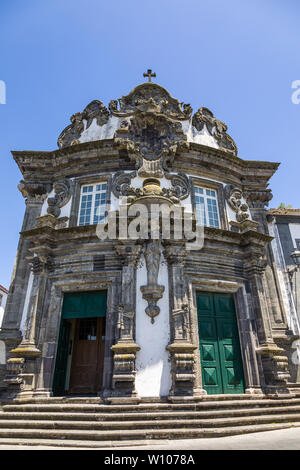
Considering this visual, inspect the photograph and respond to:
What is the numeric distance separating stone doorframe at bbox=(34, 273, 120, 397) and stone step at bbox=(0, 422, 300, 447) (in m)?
1.51

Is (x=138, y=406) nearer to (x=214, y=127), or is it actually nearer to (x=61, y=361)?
(x=61, y=361)

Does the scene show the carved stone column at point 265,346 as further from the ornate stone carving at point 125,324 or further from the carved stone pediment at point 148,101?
the carved stone pediment at point 148,101

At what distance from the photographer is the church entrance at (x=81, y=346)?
8.90 m

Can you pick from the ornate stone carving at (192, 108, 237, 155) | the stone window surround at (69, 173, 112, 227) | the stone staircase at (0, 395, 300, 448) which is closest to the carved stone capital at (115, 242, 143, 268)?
the stone window surround at (69, 173, 112, 227)

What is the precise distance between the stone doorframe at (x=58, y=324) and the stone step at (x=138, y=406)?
0.52 m

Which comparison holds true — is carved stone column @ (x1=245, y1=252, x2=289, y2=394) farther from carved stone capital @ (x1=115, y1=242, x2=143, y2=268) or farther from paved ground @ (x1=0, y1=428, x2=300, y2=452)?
carved stone capital @ (x1=115, y1=242, x2=143, y2=268)

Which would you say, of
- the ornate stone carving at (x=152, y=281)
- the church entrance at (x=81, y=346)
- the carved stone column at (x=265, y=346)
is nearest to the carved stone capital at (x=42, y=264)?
the church entrance at (x=81, y=346)

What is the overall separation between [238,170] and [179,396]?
938cm

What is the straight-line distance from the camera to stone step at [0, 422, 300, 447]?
568 centimetres

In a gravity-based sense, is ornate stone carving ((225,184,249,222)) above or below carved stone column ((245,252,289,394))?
above

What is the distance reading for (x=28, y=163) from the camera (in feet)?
38.7

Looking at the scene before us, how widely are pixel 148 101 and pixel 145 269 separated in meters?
7.56

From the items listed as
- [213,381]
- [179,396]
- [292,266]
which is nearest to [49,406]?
[179,396]
